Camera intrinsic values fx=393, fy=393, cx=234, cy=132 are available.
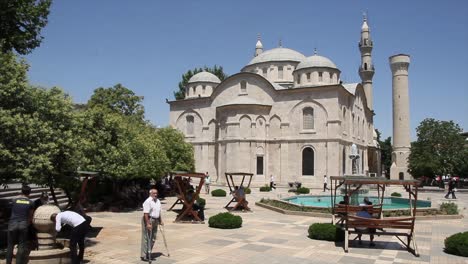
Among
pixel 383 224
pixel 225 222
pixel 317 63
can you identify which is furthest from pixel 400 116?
pixel 383 224

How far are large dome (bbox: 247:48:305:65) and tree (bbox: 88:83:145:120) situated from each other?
14289 mm

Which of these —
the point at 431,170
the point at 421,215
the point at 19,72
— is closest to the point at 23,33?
the point at 19,72

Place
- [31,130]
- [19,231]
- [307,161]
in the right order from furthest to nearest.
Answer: [307,161]
[31,130]
[19,231]

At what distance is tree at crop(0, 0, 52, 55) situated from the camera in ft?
44.9

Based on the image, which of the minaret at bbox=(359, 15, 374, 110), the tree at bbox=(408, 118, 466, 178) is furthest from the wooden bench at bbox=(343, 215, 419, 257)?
the minaret at bbox=(359, 15, 374, 110)

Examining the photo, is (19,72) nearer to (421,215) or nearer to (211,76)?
(421,215)

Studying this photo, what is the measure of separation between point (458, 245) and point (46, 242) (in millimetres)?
8919

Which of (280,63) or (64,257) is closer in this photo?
(64,257)

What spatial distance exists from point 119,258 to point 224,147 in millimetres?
27789

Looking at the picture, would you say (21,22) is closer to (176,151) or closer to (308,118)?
(176,151)

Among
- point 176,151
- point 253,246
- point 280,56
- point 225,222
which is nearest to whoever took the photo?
point 253,246

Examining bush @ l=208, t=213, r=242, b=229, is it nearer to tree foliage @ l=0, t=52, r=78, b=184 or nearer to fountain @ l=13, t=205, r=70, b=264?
tree foliage @ l=0, t=52, r=78, b=184

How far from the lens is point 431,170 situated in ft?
123

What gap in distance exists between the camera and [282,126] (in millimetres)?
36219
